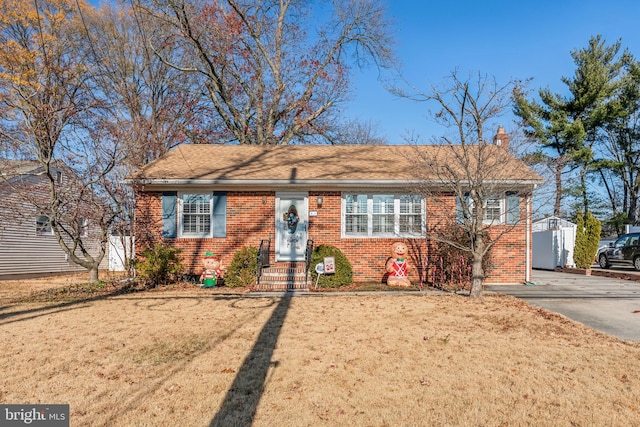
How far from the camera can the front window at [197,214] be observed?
11.8 metres

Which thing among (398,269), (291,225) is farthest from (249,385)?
(291,225)

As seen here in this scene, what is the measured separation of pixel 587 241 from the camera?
51.6 ft

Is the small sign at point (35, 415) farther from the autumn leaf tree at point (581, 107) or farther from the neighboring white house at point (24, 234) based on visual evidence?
the autumn leaf tree at point (581, 107)

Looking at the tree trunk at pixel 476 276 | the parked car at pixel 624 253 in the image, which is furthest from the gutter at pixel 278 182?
the parked car at pixel 624 253

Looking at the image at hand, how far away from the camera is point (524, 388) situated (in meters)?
3.97

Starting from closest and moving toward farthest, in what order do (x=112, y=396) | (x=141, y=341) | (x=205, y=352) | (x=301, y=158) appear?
(x=112, y=396)
(x=205, y=352)
(x=141, y=341)
(x=301, y=158)

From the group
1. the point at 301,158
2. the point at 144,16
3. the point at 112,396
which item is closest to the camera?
the point at 112,396

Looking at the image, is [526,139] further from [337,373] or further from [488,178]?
[337,373]

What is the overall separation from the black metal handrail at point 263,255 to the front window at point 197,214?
5.61 feet

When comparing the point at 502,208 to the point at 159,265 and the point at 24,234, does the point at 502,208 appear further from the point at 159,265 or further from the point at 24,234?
the point at 24,234

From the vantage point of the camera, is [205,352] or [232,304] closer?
[205,352]

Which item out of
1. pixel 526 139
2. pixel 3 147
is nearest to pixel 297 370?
pixel 526 139

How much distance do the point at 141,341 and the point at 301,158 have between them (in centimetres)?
932

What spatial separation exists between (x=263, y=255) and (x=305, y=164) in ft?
11.5
